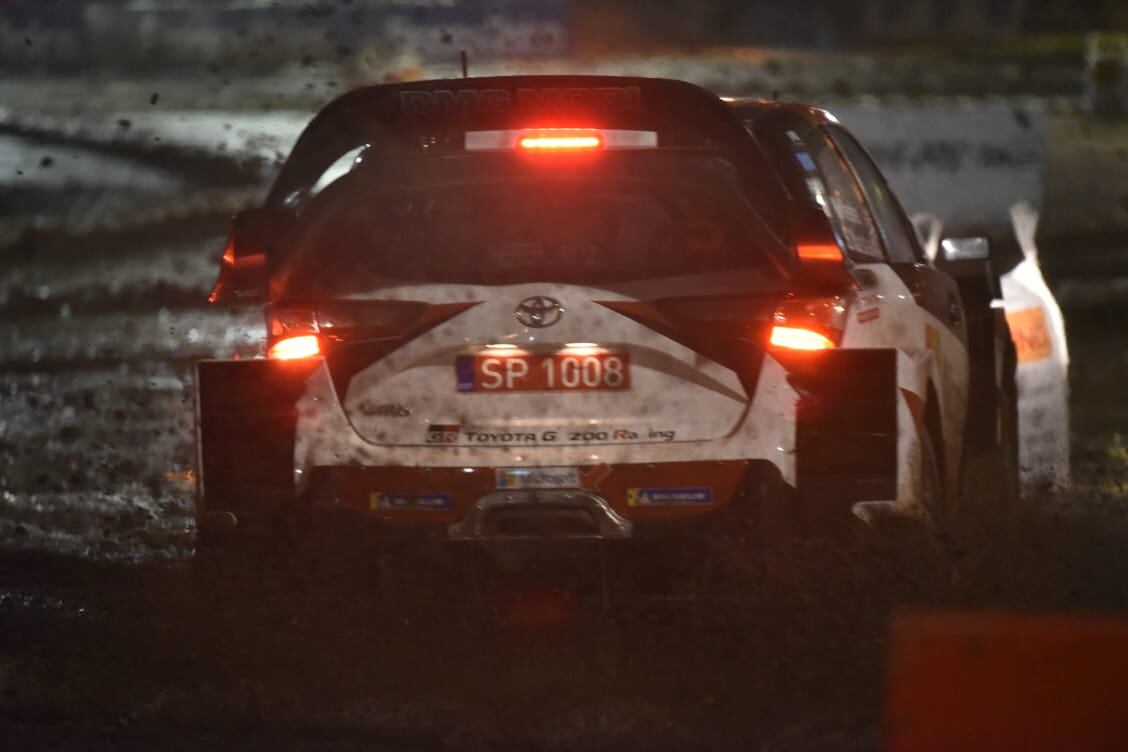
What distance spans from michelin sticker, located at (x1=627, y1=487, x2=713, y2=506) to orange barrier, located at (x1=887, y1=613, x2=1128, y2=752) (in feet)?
2.75

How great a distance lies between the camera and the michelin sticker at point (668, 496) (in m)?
6.01

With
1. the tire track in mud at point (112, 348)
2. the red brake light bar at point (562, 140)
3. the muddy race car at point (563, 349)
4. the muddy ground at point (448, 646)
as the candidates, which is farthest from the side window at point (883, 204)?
the tire track in mud at point (112, 348)

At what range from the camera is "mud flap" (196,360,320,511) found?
6055 millimetres

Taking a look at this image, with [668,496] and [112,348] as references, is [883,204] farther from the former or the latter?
[112,348]

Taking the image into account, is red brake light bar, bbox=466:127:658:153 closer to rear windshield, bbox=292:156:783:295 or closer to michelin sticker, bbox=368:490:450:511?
rear windshield, bbox=292:156:783:295

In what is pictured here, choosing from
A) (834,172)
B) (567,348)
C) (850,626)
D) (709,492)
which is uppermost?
(834,172)

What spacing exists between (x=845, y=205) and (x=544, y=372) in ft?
5.16

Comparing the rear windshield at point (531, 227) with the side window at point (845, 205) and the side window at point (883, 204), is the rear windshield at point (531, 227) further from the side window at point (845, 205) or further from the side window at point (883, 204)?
the side window at point (883, 204)

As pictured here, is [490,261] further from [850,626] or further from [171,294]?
[171,294]

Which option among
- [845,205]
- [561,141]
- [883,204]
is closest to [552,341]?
[561,141]

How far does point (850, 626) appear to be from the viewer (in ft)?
21.1

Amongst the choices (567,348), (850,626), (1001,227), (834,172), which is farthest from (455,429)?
(1001,227)

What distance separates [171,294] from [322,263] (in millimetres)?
11479

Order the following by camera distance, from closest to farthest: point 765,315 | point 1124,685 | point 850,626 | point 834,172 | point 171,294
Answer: point 1124,685
point 765,315
point 850,626
point 834,172
point 171,294
